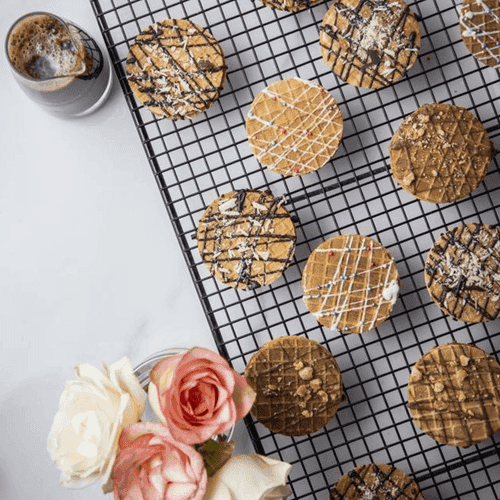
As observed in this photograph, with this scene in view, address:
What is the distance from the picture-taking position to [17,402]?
84.2 inches

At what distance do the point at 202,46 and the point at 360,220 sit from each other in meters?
0.60

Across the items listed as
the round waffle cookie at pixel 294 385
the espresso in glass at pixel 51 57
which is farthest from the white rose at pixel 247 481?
the espresso in glass at pixel 51 57

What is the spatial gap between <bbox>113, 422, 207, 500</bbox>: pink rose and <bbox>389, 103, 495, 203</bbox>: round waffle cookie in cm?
87

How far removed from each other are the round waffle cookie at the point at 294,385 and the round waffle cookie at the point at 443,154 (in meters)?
0.47

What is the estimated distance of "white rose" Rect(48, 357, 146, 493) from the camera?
1354 millimetres

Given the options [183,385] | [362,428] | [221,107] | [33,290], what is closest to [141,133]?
[221,107]

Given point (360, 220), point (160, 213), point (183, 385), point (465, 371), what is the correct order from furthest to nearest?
point (160, 213), point (360, 220), point (465, 371), point (183, 385)

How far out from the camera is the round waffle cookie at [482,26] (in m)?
1.84

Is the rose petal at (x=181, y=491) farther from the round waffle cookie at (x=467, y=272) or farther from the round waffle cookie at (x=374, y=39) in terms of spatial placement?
the round waffle cookie at (x=374, y=39)

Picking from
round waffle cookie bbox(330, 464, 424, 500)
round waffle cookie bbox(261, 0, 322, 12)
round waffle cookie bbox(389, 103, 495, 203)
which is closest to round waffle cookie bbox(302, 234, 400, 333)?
round waffle cookie bbox(389, 103, 495, 203)

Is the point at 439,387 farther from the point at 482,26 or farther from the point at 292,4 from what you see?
the point at 292,4

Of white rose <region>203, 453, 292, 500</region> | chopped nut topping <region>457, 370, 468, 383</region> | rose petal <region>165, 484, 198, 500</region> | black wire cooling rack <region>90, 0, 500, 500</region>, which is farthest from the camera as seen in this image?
black wire cooling rack <region>90, 0, 500, 500</region>

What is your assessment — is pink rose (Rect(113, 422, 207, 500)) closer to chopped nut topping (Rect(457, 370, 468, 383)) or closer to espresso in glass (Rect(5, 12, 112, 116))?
chopped nut topping (Rect(457, 370, 468, 383))

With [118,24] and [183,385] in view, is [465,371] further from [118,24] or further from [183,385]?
[118,24]
